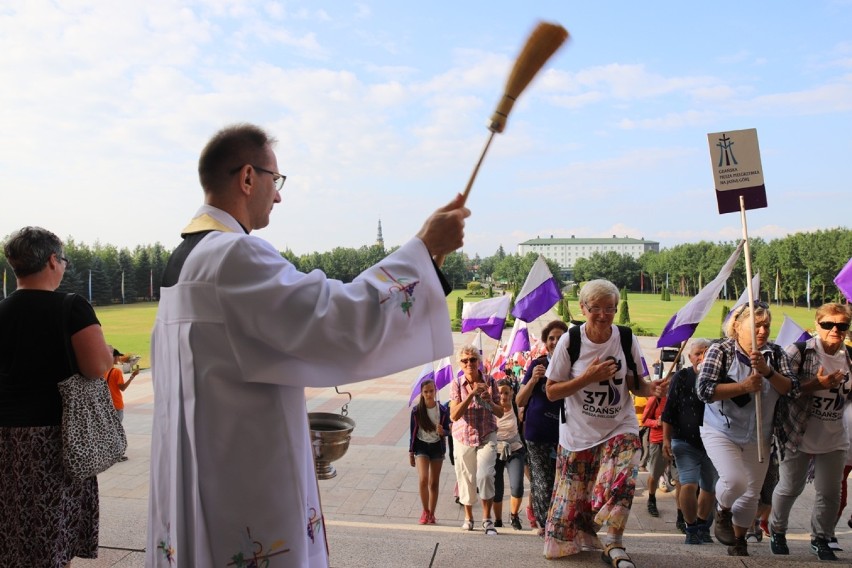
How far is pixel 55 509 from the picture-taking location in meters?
2.73

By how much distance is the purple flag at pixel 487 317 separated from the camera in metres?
10.4

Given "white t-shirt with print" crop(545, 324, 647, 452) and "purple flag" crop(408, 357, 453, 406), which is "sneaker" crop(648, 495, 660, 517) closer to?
"purple flag" crop(408, 357, 453, 406)

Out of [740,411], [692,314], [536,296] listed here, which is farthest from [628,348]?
[536,296]

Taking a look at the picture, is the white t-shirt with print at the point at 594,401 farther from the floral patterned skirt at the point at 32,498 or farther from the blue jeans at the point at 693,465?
the floral patterned skirt at the point at 32,498

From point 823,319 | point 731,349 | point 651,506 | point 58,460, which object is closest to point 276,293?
point 58,460

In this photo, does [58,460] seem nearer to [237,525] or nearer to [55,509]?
[55,509]

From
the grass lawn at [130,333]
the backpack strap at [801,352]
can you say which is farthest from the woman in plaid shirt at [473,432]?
the grass lawn at [130,333]

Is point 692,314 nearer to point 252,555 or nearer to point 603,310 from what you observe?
point 603,310

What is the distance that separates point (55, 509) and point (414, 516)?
4.64 meters

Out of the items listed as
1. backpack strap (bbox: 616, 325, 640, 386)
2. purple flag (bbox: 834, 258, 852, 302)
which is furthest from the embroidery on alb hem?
purple flag (bbox: 834, 258, 852, 302)

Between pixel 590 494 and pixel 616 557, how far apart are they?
1.66 feet

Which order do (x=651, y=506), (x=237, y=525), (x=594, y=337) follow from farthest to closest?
1. (x=651, y=506)
2. (x=594, y=337)
3. (x=237, y=525)

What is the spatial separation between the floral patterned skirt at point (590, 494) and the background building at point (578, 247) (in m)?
189

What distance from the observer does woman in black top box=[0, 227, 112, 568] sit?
2.67 metres
